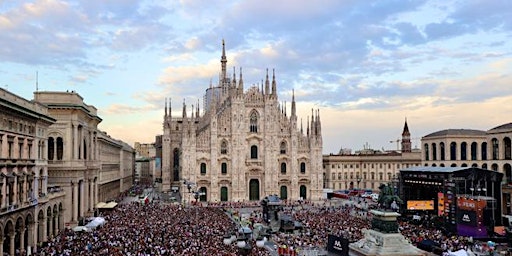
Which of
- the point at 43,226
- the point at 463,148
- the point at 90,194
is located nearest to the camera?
the point at 43,226

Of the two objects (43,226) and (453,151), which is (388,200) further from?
(453,151)

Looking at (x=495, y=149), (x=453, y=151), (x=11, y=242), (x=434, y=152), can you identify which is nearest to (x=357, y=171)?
(x=434, y=152)

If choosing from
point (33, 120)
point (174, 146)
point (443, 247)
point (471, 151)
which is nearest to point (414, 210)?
point (443, 247)

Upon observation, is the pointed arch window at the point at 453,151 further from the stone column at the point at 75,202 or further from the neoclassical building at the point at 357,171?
the stone column at the point at 75,202

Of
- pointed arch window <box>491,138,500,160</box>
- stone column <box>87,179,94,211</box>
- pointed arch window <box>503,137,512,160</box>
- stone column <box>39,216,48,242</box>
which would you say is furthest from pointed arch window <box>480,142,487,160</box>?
stone column <box>39,216,48,242</box>

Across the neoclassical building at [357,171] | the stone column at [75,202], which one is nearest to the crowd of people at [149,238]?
the stone column at [75,202]
